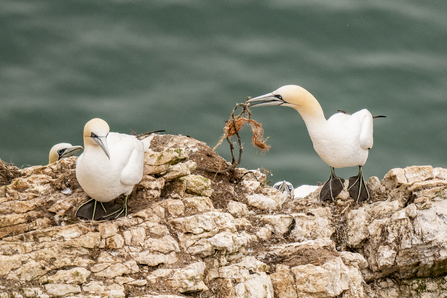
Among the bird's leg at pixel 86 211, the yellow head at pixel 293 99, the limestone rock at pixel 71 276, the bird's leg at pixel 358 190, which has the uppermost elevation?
the yellow head at pixel 293 99

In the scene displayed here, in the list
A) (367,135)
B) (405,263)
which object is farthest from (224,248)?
(367,135)

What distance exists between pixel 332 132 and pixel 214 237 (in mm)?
1840

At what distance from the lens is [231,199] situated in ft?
19.8

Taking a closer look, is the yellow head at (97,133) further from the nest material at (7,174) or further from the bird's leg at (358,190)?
the bird's leg at (358,190)

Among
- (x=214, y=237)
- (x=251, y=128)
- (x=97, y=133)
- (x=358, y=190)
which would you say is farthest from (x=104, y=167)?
(x=358, y=190)

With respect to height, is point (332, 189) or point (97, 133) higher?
point (97, 133)

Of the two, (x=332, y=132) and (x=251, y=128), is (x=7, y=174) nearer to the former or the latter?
(x=251, y=128)

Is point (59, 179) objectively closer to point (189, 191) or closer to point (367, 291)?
point (189, 191)

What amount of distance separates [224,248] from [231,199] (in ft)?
3.38

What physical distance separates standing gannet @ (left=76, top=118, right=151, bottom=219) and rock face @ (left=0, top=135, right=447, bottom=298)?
0.26 meters

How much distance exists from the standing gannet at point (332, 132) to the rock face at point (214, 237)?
0.17m

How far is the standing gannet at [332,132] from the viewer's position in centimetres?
586

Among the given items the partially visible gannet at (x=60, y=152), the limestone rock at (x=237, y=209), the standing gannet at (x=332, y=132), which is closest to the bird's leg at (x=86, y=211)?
the limestone rock at (x=237, y=209)

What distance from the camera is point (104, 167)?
5.24 m
